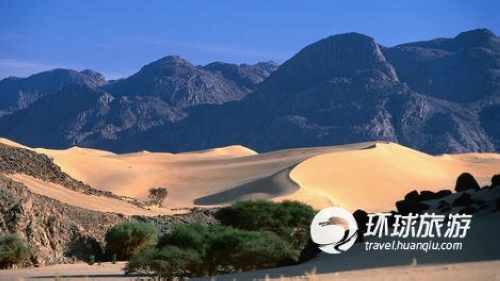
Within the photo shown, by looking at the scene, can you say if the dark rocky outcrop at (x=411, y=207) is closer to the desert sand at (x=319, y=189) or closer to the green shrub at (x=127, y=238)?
the desert sand at (x=319, y=189)

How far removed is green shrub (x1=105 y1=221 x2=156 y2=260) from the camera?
1027 inches

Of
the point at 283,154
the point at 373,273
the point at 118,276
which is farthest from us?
the point at 283,154

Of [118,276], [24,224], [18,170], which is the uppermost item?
[18,170]

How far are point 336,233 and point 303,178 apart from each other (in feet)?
131

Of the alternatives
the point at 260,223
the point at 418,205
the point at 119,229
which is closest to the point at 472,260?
the point at 418,205

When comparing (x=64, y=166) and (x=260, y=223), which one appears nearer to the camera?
(x=260, y=223)

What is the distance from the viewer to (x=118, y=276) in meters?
21.4

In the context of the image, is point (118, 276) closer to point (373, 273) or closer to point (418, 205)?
point (418, 205)

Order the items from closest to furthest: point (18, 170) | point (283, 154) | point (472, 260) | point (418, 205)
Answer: point (472, 260), point (418, 205), point (18, 170), point (283, 154)

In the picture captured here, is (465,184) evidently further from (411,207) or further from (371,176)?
(371,176)

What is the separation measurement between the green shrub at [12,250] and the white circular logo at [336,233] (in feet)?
31.6

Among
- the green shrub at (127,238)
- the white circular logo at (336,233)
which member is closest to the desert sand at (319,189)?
the white circular logo at (336,233)

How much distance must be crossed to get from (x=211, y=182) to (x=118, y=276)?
49.4m

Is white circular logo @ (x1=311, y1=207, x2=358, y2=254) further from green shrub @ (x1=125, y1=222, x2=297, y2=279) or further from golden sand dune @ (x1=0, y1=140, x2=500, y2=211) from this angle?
golden sand dune @ (x1=0, y1=140, x2=500, y2=211)
